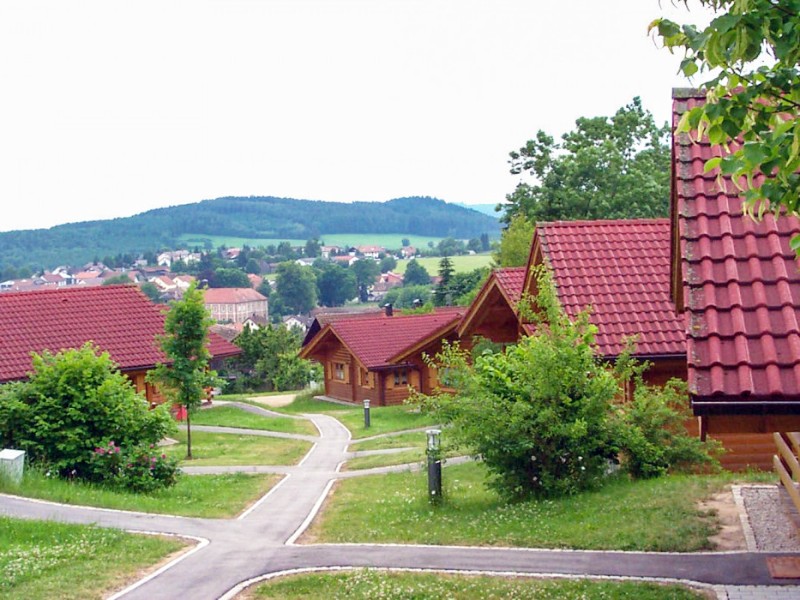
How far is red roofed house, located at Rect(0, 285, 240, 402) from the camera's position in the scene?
112 ft

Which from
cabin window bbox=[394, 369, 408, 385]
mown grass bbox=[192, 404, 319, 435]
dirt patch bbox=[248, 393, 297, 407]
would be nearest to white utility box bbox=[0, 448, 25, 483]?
mown grass bbox=[192, 404, 319, 435]

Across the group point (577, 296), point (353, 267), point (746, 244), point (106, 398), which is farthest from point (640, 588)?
point (353, 267)

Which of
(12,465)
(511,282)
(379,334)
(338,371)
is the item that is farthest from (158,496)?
(338,371)

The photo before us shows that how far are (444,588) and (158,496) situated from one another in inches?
386

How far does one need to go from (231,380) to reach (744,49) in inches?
2643

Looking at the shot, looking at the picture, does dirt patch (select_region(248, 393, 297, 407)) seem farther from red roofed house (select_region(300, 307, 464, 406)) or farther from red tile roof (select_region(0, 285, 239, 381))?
red tile roof (select_region(0, 285, 239, 381))

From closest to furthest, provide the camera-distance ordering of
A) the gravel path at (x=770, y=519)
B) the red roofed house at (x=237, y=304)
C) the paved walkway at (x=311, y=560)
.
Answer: the paved walkway at (x=311, y=560), the gravel path at (x=770, y=519), the red roofed house at (x=237, y=304)

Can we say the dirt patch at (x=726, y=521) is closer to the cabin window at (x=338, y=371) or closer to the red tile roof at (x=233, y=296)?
the cabin window at (x=338, y=371)

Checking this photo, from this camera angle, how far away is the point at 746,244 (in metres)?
7.63

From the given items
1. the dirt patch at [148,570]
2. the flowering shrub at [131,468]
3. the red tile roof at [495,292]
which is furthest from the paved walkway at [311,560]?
the red tile roof at [495,292]

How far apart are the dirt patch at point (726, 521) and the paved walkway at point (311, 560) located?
0.38 meters

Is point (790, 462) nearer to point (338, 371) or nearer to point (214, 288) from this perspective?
point (338, 371)

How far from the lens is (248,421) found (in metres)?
40.2

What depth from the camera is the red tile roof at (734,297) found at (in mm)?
6465
